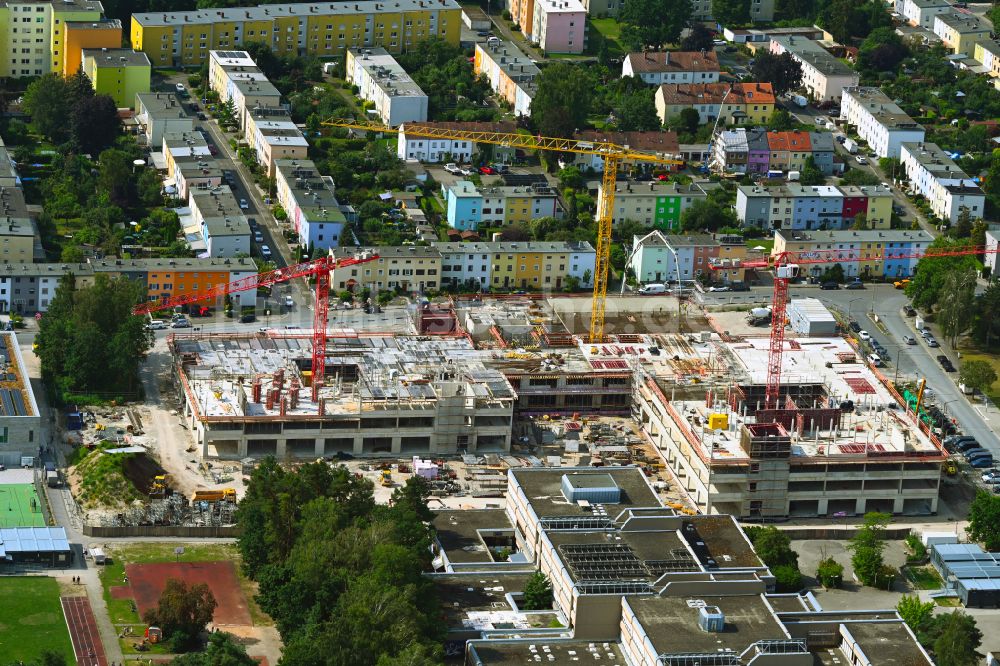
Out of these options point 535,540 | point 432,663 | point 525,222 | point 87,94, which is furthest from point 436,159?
point 432,663

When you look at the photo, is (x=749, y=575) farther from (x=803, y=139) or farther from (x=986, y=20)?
(x=986, y=20)

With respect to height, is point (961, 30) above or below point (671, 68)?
above

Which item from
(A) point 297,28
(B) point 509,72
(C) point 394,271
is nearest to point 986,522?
(C) point 394,271

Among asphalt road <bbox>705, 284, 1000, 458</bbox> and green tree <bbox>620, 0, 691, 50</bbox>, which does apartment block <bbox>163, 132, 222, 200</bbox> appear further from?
green tree <bbox>620, 0, 691, 50</bbox>

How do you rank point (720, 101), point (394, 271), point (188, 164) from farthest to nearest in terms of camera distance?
1. point (720, 101)
2. point (188, 164)
3. point (394, 271)

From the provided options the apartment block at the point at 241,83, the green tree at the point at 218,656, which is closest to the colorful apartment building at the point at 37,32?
the apartment block at the point at 241,83

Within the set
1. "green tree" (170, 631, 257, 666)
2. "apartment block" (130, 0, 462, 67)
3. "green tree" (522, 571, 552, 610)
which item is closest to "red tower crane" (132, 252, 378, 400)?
"green tree" (522, 571, 552, 610)

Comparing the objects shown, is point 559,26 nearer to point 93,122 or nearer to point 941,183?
point 941,183
